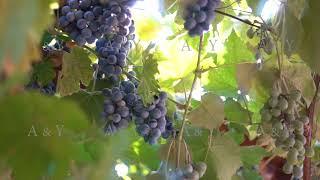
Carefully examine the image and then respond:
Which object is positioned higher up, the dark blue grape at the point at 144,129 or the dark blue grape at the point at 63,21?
the dark blue grape at the point at 63,21

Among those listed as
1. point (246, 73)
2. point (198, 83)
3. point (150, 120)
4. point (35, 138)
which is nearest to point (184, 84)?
point (198, 83)

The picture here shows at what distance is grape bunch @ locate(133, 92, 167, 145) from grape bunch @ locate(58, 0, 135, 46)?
106 mm

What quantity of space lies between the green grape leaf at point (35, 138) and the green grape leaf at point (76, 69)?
24.3 inches

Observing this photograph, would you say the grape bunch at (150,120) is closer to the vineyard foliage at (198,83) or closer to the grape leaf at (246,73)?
the vineyard foliage at (198,83)

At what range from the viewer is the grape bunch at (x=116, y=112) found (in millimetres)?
715

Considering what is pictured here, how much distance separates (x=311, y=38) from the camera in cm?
73

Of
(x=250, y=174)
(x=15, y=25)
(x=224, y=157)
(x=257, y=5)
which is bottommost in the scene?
(x=250, y=174)

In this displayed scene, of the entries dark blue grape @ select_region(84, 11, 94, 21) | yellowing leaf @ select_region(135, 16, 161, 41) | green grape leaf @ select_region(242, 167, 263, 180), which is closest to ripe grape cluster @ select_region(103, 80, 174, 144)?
dark blue grape @ select_region(84, 11, 94, 21)

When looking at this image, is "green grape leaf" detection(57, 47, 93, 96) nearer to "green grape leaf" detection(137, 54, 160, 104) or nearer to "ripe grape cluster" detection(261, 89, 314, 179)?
"green grape leaf" detection(137, 54, 160, 104)

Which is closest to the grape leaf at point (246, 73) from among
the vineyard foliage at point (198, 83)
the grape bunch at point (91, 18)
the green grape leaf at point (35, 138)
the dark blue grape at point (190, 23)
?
the vineyard foliage at point (198, 83)

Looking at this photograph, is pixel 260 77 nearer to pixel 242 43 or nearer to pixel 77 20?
pixel 242 43

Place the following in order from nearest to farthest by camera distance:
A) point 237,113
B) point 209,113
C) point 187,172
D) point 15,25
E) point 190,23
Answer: point 15,25
point 190,23
point 187,172
point 209,113
point 237,113

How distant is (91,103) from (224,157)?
21cm

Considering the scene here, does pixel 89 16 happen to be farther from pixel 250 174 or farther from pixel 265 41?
pixel 250 174
